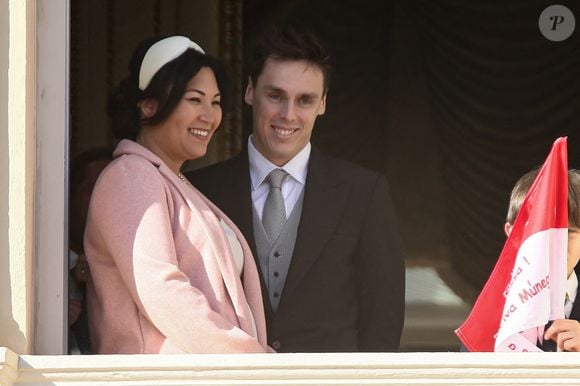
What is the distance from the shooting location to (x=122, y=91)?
4.85 metres

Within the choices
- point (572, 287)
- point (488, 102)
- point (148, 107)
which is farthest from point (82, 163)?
point (488, 102)

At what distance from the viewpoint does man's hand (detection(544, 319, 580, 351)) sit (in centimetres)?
469

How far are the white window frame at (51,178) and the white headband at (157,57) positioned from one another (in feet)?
0.96

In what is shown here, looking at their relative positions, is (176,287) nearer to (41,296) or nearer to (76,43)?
(41,296)

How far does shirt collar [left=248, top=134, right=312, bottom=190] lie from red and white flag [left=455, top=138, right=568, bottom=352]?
787 millimetres

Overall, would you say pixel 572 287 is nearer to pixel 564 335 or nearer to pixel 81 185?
pixel 564 335

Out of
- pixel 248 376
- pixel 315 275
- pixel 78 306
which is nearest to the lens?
pixel 248 376

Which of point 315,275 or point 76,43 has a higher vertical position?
point 76,43

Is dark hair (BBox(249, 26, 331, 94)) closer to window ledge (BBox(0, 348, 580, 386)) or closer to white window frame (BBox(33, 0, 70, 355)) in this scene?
white window frame (BBox(33, 0, 70, 355))

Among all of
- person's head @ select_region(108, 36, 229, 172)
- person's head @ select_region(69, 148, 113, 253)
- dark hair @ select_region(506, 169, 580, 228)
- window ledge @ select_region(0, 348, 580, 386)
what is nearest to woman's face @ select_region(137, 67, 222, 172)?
person's head @ select_region(108, 36, 229, 172)

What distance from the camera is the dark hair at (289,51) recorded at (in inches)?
208

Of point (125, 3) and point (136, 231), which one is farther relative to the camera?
point (125, 3)

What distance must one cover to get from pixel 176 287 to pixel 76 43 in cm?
224

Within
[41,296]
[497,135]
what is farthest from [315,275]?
[497,135]
